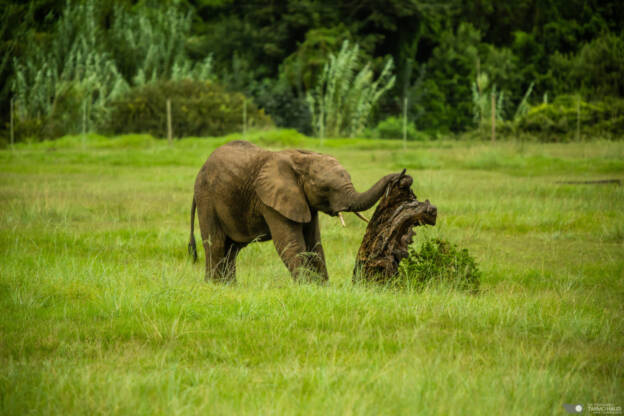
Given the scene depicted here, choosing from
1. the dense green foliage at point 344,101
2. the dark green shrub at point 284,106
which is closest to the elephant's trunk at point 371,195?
the dense green foliage at point 344,101

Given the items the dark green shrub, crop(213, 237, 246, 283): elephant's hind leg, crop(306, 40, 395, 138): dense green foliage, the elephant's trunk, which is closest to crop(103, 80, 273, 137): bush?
crop(306, 40, 395, 138): dense green foliage

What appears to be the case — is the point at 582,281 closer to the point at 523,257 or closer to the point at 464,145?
the point at 523,257

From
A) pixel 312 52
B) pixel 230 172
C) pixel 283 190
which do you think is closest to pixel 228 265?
pixel 230 172

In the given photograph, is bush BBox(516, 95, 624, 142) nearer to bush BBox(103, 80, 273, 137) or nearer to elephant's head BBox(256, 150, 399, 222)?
bush BBox(103, 80, 273, 137)

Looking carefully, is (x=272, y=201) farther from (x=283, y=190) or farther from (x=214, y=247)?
(x=214, y=247)

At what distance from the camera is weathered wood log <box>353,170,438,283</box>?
6.35 metres

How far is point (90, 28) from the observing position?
3531cm

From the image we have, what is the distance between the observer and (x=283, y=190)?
265 inches

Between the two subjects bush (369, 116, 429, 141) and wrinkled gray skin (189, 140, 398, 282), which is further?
bush (369, 116, 429, 141)

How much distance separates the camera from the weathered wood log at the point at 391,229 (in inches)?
250

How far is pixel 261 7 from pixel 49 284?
35095 millimetres

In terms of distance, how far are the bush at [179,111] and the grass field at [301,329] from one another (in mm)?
19762

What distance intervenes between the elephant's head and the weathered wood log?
0.21m

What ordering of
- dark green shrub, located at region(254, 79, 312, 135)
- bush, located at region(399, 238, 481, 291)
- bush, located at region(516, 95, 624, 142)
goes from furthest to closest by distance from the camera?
dark green shrub, located at region(254, 79, 312, 135), bush, located at region(516, 95, 624, 142), bush, located at region(399, 238, 481, 291)
